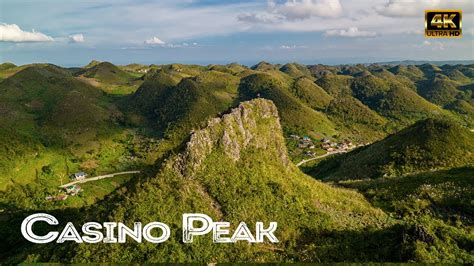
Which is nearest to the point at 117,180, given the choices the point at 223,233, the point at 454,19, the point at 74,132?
the point at 74,132

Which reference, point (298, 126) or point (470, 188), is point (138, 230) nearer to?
point (470, 188)

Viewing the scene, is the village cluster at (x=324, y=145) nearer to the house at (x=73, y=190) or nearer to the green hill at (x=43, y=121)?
the green hill at (x=43, y=121)

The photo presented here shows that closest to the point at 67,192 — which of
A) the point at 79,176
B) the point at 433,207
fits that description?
the point at 79,176

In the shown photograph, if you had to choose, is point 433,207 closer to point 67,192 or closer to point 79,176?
point 67,192

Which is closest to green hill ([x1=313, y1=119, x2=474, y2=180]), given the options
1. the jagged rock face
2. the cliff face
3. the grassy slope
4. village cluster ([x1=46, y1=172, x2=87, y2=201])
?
the grassy slope

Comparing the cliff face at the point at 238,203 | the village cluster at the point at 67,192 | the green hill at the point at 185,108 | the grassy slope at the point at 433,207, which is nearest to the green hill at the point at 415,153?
the grassy slope at the point at 433,207
